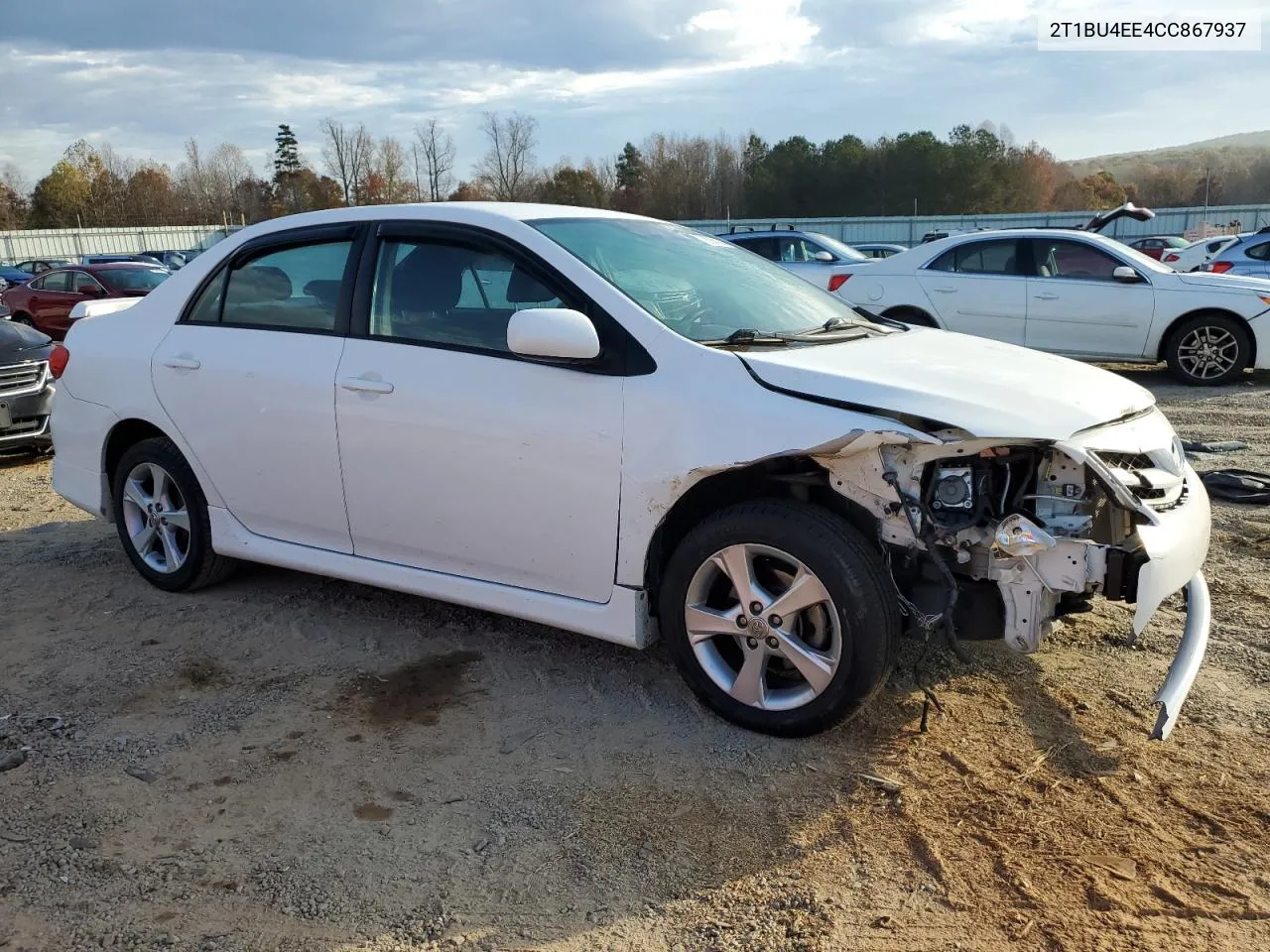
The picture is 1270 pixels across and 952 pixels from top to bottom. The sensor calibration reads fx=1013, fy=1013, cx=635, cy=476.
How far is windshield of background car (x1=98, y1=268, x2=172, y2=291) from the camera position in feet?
53.2

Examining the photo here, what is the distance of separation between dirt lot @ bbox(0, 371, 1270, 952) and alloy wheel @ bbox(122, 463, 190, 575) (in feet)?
1.59

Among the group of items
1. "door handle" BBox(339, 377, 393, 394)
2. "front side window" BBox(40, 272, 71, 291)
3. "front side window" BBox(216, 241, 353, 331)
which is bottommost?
"front side window" BBox(40, 272, 71, 291)

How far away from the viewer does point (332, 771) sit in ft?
10.6

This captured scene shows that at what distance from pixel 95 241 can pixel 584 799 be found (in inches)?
2227

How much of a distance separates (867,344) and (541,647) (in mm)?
1764

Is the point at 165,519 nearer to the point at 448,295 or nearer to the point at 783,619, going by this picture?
the point at 448,295

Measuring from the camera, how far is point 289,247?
4391 mm

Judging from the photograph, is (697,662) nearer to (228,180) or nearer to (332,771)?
(332,771)

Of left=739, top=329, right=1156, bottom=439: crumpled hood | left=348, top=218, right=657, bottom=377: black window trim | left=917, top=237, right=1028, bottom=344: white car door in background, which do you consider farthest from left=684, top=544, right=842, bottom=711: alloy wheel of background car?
left=917, top=237, right=1028, bottom=344: white car door in background

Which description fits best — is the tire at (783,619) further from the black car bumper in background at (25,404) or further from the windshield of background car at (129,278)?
the windshield of background car at (129,278)

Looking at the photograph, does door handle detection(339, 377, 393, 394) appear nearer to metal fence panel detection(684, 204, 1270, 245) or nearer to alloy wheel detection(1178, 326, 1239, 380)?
alloy wheel detection(1178, 326, 1239, 380)

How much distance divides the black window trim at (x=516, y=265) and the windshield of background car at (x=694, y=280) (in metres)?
0.14

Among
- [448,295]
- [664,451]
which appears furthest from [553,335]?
[448,295]

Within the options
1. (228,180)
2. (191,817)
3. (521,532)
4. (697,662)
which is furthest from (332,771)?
(228,180)
